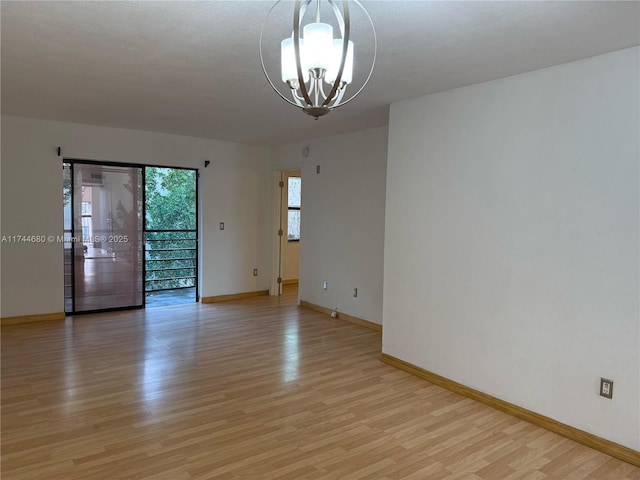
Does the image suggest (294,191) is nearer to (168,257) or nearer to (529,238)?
(168,257)

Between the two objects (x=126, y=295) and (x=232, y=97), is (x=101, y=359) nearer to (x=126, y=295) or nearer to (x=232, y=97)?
(x=126, y=295)

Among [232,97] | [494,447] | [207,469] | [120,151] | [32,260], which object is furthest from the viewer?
[120,151]

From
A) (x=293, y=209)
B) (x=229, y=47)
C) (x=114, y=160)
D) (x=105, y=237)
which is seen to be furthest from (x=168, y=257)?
(x=229, y=47)

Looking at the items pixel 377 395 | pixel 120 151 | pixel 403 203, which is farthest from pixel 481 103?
pixel 120 151

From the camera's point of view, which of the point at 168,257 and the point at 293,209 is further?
the point at 293,209

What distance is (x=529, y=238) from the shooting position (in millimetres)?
2967

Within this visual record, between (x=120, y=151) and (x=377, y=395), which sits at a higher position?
(x=120, y=151)

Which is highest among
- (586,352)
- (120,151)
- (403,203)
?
(120,151)

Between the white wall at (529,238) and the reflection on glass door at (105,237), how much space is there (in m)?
3.75

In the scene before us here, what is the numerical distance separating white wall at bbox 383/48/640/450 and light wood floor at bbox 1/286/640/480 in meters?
0.37

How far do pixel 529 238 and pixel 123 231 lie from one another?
16.4 ft

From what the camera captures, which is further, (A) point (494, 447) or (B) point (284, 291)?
(B) point (284, 291)

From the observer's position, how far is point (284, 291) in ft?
24.8

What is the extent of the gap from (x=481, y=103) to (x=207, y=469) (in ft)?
10.0
